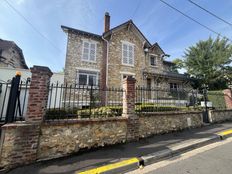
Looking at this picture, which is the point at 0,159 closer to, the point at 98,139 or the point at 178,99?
the point at 98,139

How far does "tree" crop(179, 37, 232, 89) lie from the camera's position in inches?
747

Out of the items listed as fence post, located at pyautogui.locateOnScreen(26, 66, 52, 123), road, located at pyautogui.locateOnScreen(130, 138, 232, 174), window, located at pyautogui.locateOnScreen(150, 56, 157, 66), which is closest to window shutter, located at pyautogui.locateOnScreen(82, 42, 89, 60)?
window, located at pyautogui.locateOnScreen(150, 56, 157, 66)

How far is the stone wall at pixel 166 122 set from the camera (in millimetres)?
5570

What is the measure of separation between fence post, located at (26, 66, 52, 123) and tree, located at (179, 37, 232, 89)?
20.6 meters

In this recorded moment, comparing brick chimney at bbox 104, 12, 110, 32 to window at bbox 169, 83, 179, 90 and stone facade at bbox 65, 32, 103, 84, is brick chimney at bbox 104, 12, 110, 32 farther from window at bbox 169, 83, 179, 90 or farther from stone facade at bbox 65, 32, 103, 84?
window at bbox 169, 83, 179, 90

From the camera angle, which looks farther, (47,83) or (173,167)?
(47,83)

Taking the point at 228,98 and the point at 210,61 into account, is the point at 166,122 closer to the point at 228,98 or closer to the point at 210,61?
the point at 228,98

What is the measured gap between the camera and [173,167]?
3363mm

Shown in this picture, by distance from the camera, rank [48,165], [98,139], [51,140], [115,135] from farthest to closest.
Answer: [115,135] → [98,139] → [51,140] → [48,165]

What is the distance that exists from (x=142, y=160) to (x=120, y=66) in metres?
11.3

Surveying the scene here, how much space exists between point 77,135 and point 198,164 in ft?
11.6

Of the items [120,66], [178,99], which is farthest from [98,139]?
[120,66]

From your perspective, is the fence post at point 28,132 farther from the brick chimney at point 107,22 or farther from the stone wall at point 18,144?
the brick chimney at point 107,22

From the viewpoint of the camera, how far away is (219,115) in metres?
8.44
